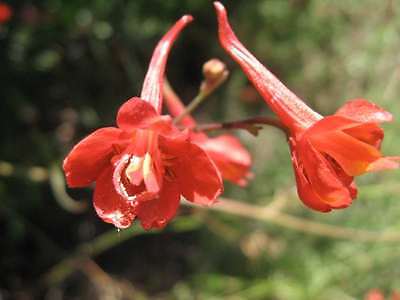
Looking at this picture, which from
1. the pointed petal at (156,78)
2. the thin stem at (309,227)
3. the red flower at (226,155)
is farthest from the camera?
the thin stem at (309,227)

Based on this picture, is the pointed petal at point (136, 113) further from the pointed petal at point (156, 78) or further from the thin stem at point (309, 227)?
the thin stem at point (309, 227)

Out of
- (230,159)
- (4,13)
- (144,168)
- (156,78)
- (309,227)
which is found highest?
(156,78)

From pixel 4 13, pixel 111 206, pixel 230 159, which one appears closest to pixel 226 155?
pixel 230 159

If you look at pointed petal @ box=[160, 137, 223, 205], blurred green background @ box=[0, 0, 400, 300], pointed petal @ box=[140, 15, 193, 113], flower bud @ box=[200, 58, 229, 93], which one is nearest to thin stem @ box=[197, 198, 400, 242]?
blurred green background @ box=[0, 0, 400, 300]

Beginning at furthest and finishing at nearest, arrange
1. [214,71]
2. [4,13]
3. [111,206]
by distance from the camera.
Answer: [4,13]
[214,71]
[111,206]

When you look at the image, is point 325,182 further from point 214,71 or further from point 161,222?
point 214,71

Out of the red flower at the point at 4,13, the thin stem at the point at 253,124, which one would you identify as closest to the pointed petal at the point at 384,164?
the thin stem at the point at 253,124

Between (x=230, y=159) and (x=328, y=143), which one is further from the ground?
(x=328, y=143)

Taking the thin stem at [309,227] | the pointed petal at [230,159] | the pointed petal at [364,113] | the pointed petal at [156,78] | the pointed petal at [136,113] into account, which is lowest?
the thin stem at [309,227]
